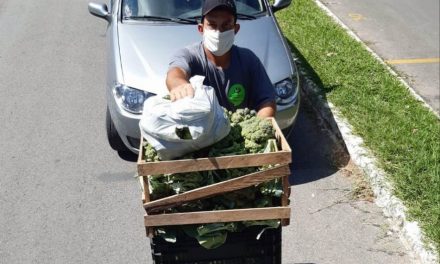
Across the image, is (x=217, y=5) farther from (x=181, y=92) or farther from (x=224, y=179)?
(x=224, y=179)

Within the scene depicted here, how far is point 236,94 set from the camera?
321 cm

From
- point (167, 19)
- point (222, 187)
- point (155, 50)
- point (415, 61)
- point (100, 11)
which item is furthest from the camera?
point (415, 61)

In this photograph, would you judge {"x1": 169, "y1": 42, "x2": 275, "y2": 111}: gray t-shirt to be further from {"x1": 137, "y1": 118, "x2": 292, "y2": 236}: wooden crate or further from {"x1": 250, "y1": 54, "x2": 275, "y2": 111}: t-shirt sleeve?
{"x1": 137, "y1": 118, "x2": 292, "y2": 236}: wooden crate

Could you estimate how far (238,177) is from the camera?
2.60 metres

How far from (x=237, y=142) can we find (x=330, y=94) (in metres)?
4.31

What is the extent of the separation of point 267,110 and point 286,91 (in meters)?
2.40

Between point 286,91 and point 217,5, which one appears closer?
point 217,5

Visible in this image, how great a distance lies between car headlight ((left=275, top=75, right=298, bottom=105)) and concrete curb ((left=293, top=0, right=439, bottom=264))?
0.83 m

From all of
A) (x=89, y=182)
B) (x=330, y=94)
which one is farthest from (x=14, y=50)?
(x=330, y=94)

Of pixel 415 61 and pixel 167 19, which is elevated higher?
pixel 167 19

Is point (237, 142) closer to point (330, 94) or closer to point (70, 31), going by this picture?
point (330, 94)

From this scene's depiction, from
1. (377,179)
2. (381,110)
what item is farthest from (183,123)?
(381,110)

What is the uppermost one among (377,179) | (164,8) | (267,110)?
(267,110)

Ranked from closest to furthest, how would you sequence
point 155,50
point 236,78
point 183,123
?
point 183,123, point 236,78, point 155,50
